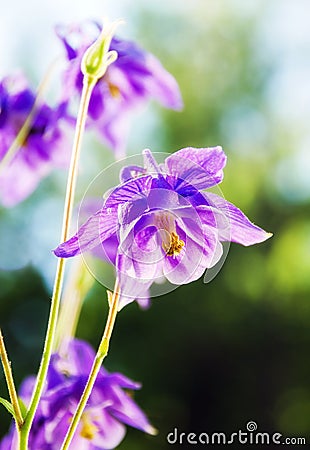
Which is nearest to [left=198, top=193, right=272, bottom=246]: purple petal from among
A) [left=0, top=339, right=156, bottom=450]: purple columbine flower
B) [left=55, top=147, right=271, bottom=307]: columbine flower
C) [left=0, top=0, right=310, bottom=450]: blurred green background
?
[left=55, top=147, right=271, bottom=307]: columbine flower

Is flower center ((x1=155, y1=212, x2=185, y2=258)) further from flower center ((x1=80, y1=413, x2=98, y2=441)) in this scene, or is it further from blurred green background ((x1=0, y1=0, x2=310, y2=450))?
blurred green background ((x1=0, y1=0, x2=310, y2=450))

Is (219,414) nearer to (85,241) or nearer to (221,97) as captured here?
(221,97)

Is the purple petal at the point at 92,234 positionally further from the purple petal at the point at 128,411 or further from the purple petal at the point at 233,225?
the purple petal at the point at 128,411

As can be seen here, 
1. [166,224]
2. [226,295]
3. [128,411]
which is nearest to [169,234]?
[166,224]

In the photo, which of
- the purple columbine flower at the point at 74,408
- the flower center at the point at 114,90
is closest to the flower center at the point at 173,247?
the purple columbine flower at the point at 74,408

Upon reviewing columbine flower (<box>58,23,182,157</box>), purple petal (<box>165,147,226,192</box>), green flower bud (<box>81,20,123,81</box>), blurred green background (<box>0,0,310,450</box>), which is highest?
blurred green background (<box>0,0,310,450</box>)
